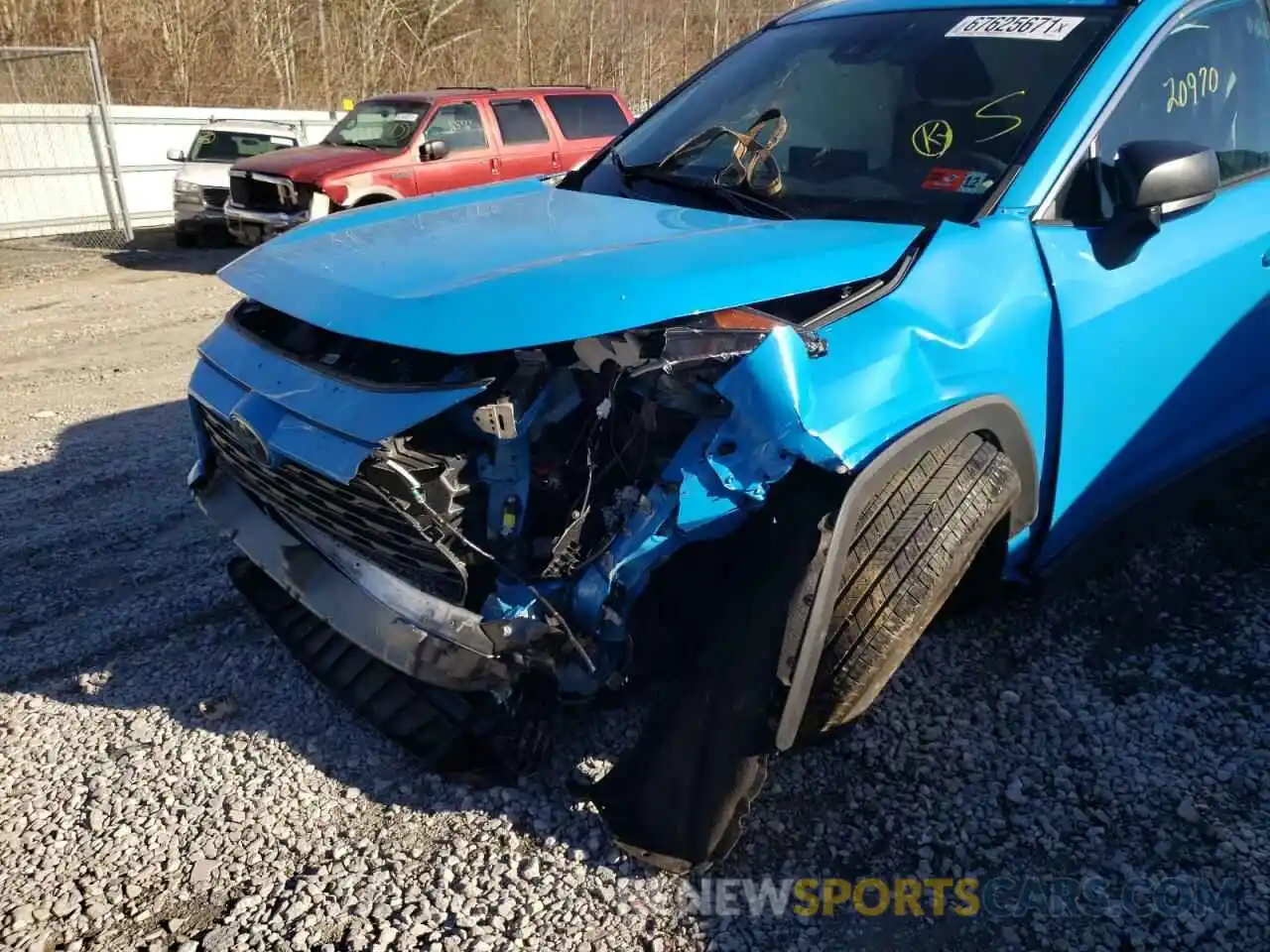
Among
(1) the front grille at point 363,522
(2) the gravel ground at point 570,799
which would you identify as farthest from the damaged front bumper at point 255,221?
(1) the front grille at point 363,522

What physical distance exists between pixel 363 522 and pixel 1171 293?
2.26m

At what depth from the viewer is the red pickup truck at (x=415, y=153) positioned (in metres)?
9.74

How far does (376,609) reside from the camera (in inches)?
88.3

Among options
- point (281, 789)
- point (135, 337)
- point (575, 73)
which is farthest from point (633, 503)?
point (575, 73)

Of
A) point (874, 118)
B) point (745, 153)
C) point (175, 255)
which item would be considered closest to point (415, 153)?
point (175, 255)

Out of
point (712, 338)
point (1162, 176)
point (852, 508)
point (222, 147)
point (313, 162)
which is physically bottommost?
point (222, 147)

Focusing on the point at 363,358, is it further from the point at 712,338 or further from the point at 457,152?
the point at 457,152

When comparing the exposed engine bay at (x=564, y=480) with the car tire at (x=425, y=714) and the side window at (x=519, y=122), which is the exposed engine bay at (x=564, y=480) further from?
the side window at (x=519, y=122)

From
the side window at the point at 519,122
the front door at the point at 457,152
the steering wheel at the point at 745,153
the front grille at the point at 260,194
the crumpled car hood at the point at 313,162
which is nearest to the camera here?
the steering wheel at the point at 745,153

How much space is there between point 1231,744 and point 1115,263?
4.38ft

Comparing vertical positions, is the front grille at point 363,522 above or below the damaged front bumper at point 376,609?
above

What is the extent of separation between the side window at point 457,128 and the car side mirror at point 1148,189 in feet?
29.1

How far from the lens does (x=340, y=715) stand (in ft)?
9.05

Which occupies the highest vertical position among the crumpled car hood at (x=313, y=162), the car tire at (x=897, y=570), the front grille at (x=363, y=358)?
the front grille at (x=363, y=358)
